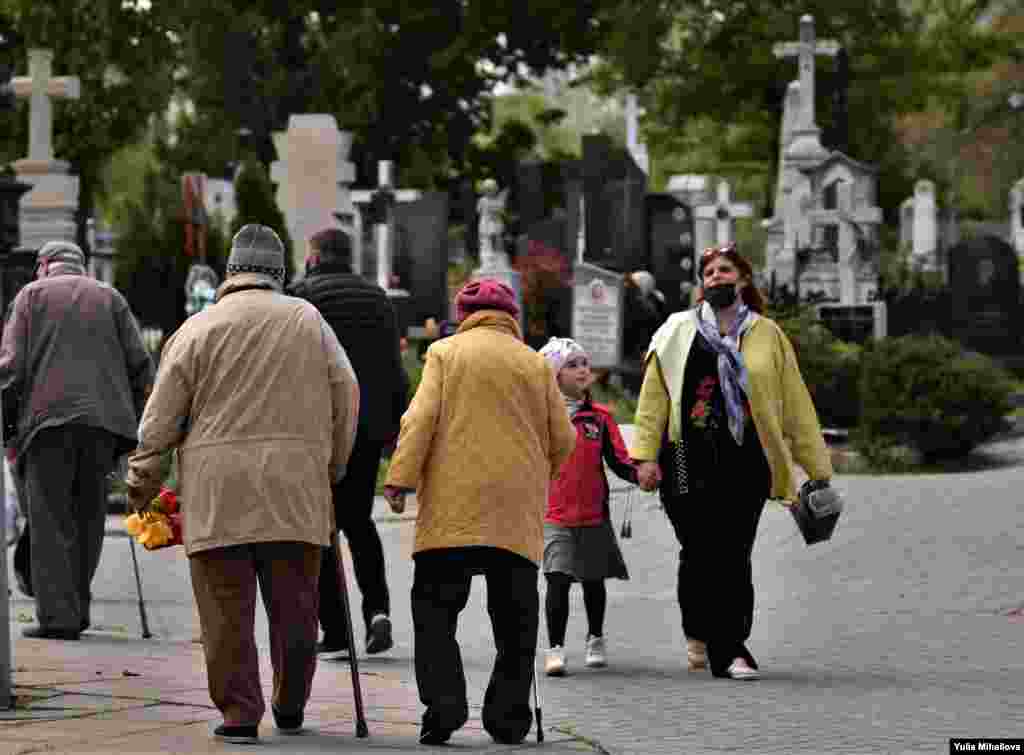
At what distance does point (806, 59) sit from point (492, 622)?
30.3 m

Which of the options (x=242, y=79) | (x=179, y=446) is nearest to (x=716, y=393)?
(x=179, y=446)

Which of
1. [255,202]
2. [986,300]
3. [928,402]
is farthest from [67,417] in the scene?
[255,202]

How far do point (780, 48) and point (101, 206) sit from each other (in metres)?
31.0

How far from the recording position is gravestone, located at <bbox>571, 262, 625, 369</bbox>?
27.2 m

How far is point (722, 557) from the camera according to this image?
10.3 meters

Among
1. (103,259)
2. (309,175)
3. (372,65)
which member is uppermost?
(372,65)

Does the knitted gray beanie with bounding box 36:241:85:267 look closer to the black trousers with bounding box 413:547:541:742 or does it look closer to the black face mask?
the black face mask

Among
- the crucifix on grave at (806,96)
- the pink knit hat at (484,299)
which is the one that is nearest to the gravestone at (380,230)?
the crucifix on grave at (806,96)

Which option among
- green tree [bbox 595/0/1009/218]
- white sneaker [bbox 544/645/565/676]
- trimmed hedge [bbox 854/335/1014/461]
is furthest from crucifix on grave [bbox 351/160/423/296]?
white sneaker [bbox 544/645/565/676]

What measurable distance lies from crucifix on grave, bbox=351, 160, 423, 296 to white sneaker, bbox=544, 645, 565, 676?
2474 centimetres

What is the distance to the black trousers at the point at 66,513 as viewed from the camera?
1109 centimetres

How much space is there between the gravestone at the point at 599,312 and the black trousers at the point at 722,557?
54.8ft

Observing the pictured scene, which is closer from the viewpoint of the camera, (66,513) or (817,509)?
(817,509)

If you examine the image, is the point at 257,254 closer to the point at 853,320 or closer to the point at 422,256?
the point at 853,320
